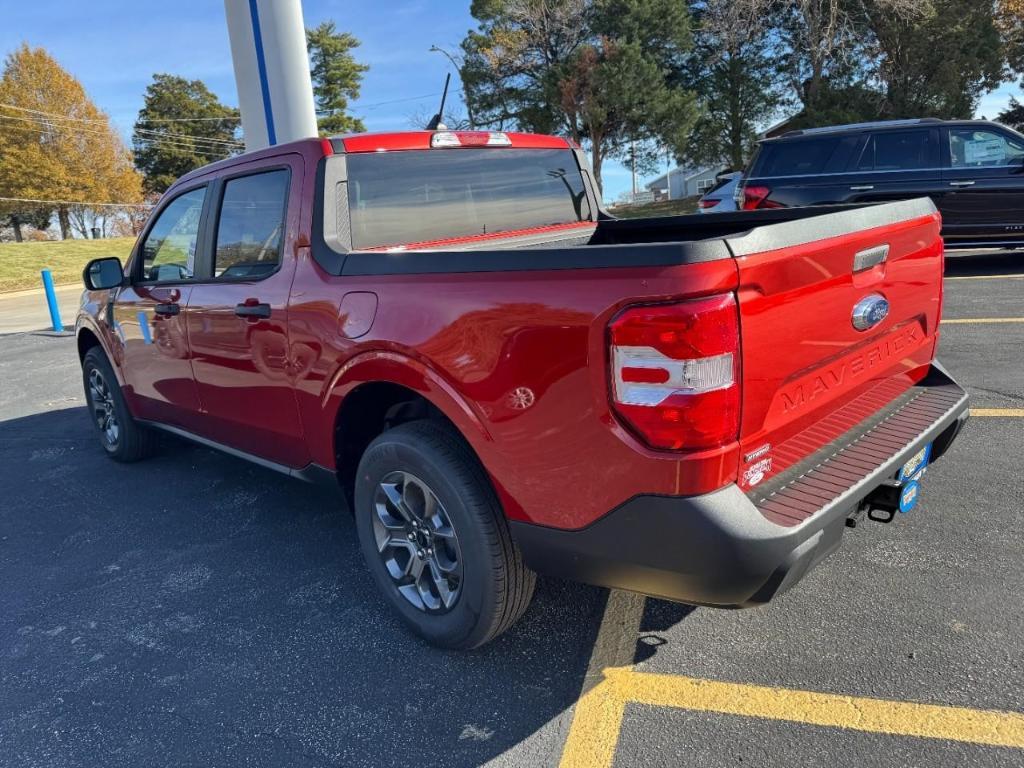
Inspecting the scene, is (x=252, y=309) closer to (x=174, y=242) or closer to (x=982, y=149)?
(x=174, y=242)

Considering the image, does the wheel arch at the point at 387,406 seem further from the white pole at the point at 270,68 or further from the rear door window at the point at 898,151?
the rear door window at the point at 898,151

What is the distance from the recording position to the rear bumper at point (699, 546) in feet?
6.15

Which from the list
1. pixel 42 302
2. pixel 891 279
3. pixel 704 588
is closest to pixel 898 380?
pixel 891 279

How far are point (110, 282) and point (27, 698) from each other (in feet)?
8.03

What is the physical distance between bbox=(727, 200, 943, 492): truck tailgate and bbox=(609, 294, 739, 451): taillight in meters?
0.07

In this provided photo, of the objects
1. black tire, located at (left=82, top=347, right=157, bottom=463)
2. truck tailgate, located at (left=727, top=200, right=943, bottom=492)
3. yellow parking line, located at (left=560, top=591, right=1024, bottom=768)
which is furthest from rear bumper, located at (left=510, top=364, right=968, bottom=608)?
black tire, located at (left=82, top=347, right=157, bottom=463)

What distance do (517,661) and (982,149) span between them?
9533 millimetres

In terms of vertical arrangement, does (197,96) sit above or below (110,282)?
above

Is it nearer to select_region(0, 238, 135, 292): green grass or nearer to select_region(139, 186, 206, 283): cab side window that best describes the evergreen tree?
select_region(0, 238, 135, 292): green grass

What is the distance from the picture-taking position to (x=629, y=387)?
→ 1895 mm

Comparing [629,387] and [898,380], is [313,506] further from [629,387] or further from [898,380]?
[898,380]

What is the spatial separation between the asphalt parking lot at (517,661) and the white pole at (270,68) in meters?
5.10

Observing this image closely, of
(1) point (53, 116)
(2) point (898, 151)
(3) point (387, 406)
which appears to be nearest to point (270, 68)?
(3) point (387, 406)

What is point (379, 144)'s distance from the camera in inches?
125
